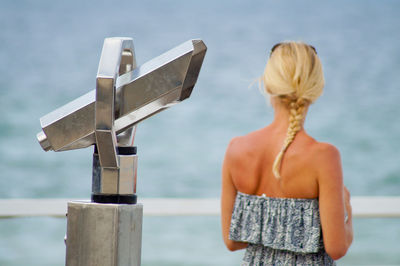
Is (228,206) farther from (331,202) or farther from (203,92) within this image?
(203,92)

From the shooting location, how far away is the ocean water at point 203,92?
24.8ft

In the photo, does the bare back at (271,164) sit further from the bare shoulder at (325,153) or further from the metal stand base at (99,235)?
the metal stand base at (99,235)

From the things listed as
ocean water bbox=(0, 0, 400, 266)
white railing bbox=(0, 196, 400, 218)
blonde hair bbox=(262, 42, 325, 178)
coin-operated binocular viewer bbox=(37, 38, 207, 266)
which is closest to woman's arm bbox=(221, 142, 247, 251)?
blonde hair bbox=(262, 42, 325, 178)

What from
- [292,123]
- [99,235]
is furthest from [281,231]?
[99,235]

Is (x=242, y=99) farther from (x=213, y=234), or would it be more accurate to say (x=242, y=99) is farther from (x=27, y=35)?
(x=27, y=35)

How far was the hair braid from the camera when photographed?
1.30 meters

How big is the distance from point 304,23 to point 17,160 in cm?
439

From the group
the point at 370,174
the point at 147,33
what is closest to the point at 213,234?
the point at 370,174

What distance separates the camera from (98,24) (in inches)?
340

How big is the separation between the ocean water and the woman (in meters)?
5.71

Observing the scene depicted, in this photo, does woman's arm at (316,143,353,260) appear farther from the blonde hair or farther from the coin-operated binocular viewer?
the coin-operated binocular viewer

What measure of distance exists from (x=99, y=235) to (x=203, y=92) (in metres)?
8.10

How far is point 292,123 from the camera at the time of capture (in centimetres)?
131

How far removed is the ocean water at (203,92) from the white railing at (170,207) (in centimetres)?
462
